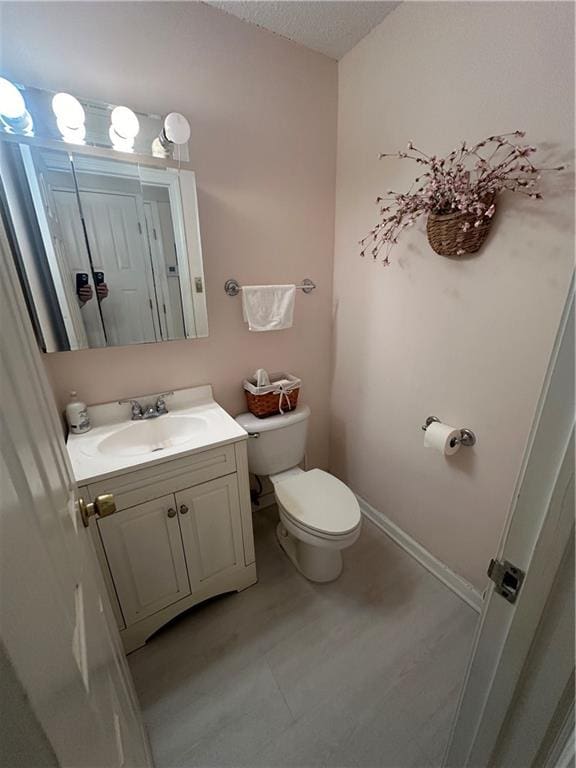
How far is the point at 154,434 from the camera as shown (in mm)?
1451

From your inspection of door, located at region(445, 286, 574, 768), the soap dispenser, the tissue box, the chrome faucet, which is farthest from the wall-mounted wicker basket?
the soap dispenser

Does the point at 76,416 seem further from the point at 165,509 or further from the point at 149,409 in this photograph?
the point at 165,509

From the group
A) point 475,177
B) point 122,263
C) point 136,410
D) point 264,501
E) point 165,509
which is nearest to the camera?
point 475,177

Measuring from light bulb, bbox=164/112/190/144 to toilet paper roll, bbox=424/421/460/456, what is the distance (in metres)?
1.55

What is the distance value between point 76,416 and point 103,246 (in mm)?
700

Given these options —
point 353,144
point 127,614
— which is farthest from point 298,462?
point 353,144

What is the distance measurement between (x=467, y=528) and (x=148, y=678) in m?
1.44

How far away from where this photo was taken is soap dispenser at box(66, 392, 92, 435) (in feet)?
4.31

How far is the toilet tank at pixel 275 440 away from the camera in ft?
5.30

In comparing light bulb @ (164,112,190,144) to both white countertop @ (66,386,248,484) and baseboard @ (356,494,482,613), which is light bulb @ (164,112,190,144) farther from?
baseboard @ (356,494,482,613)

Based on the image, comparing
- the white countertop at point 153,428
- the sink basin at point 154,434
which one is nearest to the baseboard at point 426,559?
the white countertop at point 153,428

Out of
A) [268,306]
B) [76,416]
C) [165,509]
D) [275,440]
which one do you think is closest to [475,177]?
[268,306]

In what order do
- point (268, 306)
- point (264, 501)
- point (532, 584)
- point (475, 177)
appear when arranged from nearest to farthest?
point (532, 584), point (475, 177), point (268, 306), point (264, 501)

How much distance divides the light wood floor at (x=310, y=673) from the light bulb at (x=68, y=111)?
1.99 m
